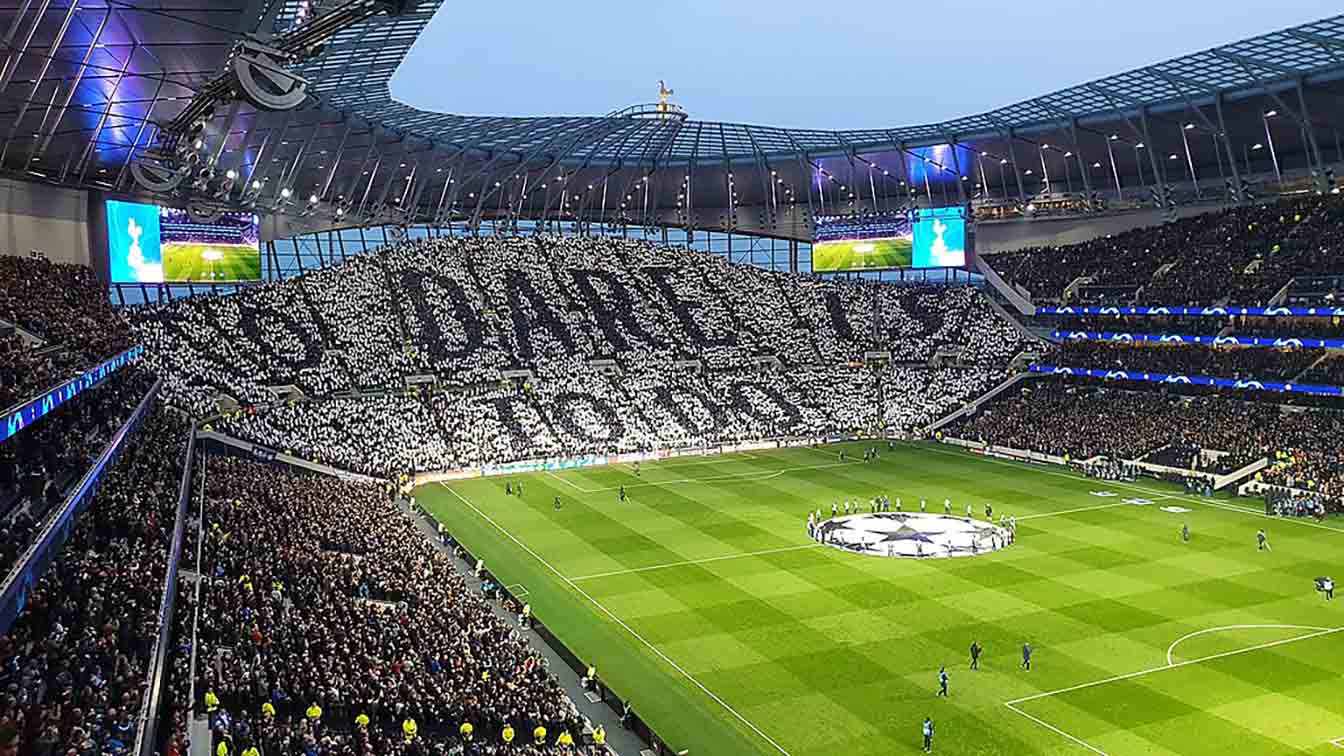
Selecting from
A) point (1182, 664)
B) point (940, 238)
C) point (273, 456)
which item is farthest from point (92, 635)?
point (940, 238)

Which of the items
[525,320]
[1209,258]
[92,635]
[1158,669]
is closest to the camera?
[92,635]

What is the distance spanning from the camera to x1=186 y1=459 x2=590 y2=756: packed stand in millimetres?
19250

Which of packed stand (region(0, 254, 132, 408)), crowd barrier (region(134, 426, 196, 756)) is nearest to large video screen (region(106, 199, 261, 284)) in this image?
packed stand (region(0, 254, 132, 408))

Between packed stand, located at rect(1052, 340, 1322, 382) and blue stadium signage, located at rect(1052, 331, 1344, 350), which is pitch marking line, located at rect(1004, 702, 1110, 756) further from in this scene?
blue stadium signage, located at rect(1052, 331, 1344, 350)

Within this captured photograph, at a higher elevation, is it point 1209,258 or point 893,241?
point 893,241

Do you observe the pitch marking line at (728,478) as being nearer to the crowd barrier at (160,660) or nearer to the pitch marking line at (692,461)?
the pitch marking line at (692,461)

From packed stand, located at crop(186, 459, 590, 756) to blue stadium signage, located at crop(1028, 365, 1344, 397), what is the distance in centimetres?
4569

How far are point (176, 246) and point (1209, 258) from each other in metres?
64.0

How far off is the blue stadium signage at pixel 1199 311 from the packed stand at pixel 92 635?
55852 millimetres

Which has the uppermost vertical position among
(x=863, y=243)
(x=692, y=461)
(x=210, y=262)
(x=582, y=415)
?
(x=210, y=262)

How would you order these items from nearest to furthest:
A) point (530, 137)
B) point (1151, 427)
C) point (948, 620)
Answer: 1. point (948, 620)
2. point (1151, 427)
3. point (530, 137)

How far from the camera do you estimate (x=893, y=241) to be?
3184 inches

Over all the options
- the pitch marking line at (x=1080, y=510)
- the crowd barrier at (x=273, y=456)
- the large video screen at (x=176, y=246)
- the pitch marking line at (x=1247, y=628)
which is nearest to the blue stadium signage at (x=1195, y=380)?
the pitch marking line at (x=1080, y=510)

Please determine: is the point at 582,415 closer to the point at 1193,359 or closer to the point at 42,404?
the point at 1193,359
